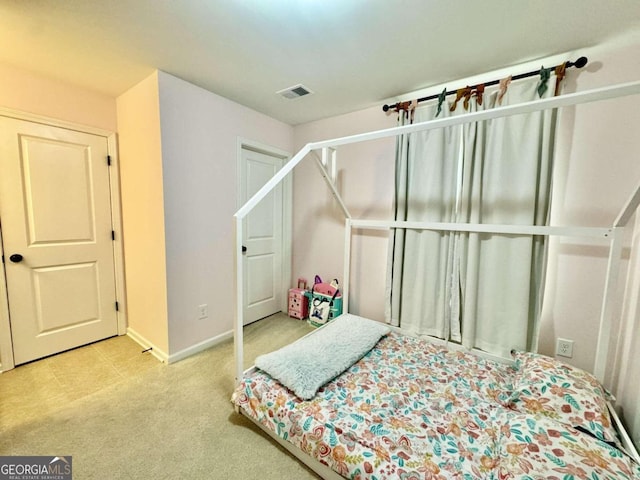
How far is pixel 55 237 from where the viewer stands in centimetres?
216

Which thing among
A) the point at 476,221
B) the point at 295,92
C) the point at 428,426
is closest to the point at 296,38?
the point at 295,92

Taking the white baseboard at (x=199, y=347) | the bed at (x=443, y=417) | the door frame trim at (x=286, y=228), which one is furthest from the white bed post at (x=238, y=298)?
the door frame trim at (x=286, y=228)

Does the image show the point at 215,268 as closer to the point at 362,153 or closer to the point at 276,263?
the point at 276,263

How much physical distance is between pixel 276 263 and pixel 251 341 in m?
0.98

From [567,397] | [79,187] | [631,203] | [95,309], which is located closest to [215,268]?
[95,309]

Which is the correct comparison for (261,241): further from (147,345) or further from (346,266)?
(147,345)

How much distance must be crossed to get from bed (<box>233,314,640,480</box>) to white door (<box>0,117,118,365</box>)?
1888 millimetres

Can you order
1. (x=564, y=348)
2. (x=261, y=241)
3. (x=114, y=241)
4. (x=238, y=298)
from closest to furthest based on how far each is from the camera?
(x=238, y=298) → (x=564, y=348) → (x=114, y=241) → (x=261, y=241)

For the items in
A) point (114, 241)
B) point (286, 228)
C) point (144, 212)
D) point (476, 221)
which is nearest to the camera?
point (476, 221)

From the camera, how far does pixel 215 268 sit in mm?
2428

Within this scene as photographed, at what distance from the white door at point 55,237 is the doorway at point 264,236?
1260mm

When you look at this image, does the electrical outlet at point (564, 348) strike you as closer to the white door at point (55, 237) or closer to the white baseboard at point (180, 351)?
the white baseboard at point (180, 351)

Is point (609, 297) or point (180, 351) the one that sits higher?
point (609, 297)

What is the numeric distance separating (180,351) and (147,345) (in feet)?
1.37
